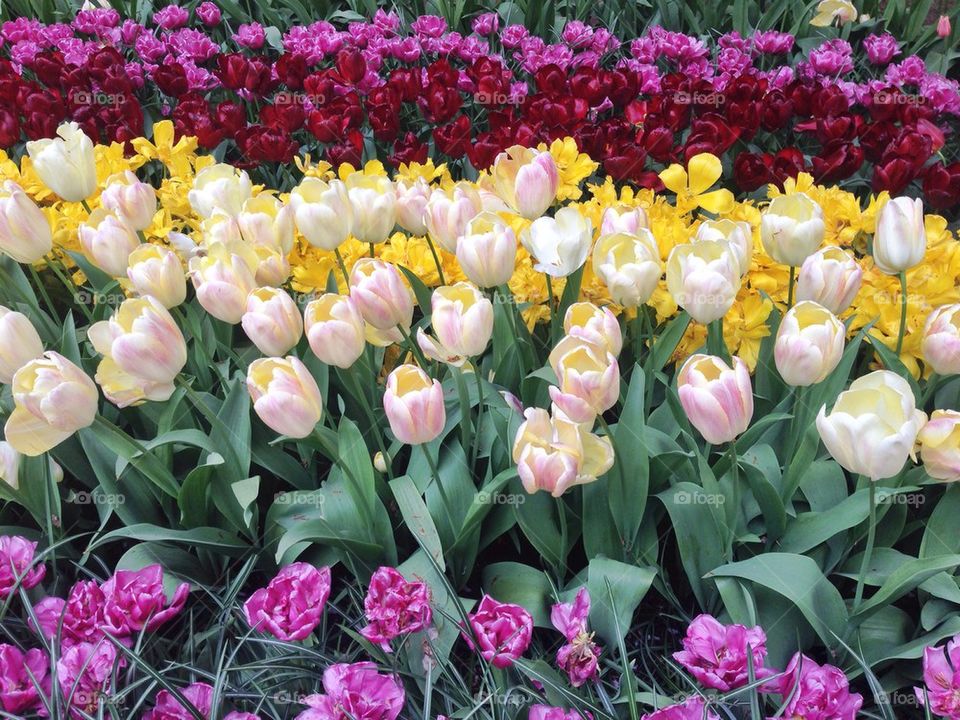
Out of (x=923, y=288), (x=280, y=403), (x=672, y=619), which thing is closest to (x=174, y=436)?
(x=280, y=403)

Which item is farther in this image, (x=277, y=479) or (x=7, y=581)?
(x=277, y=479)

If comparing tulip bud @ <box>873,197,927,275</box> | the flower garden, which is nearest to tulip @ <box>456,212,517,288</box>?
the flower garden

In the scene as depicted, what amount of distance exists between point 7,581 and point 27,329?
1.24 feet

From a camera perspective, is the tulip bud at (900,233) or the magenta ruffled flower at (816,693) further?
the tulip bud at (900,233)

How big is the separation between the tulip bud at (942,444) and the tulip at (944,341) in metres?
0.13

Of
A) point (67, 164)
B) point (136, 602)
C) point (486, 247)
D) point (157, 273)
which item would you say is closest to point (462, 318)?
point (486, 247)

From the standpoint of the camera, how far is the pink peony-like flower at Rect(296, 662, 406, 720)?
3.63 feet

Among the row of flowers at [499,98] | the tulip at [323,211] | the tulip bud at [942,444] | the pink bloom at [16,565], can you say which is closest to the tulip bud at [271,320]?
the tulip at [323,211]

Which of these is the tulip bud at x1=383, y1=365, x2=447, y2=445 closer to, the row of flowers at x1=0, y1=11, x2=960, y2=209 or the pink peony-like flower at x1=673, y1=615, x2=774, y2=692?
the pink peony-like flower at x1=673, y1=615, x2=774, y2=692

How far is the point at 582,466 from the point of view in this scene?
114 centimetres

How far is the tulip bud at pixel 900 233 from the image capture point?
126 centimetres

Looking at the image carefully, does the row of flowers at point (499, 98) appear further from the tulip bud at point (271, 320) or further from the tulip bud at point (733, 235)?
the tulip bud at point (271, 320)

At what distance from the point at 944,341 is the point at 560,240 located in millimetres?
560

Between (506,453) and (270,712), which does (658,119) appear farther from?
(270,712)
